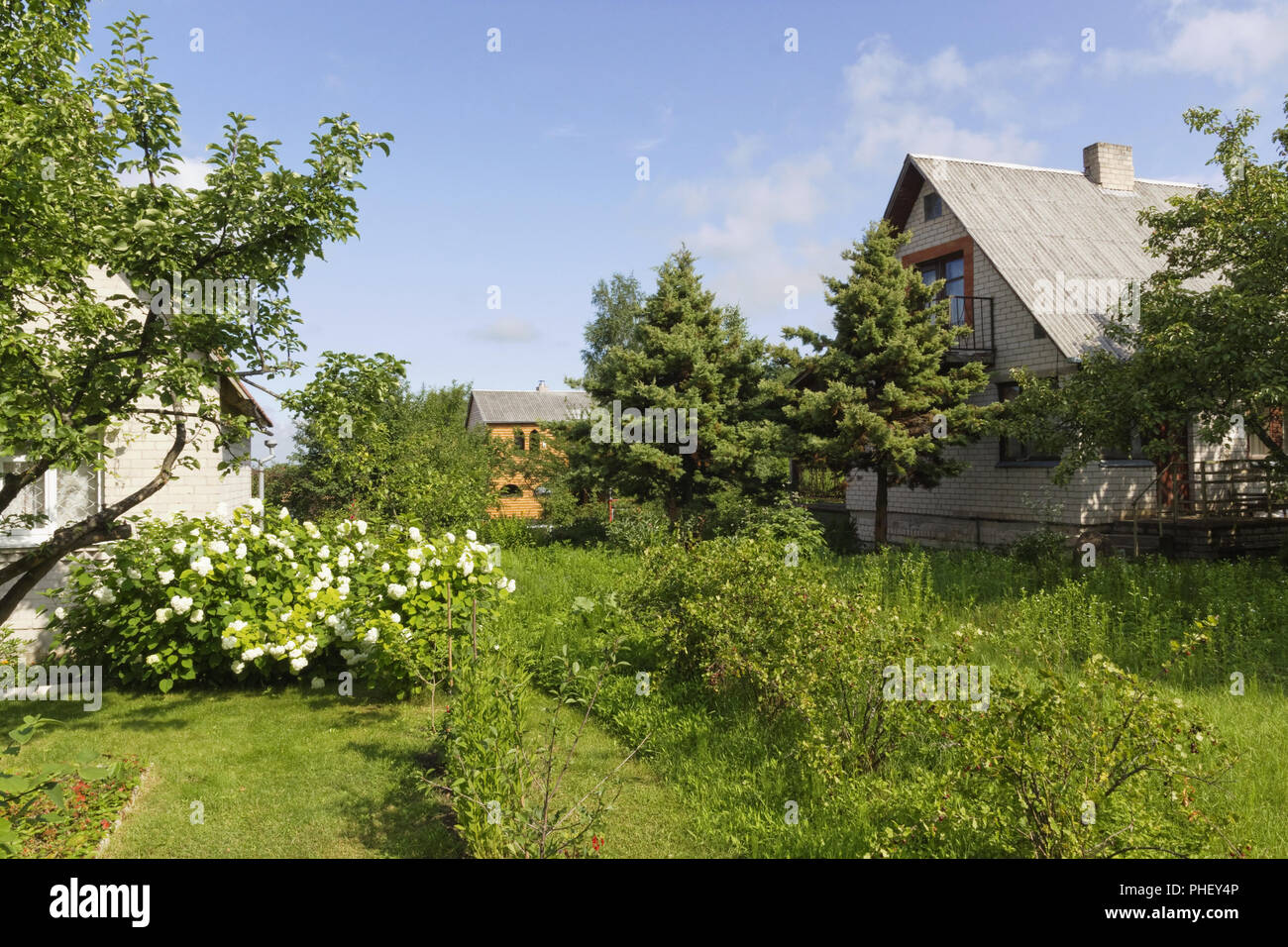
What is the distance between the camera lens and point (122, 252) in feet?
16.1

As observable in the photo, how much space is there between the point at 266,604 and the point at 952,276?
16642 millimetres

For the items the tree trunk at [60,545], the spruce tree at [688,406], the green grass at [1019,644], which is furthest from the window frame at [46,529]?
the spruce tree at [688,406]

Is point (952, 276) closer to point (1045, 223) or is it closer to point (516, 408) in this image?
point (1045, 223)

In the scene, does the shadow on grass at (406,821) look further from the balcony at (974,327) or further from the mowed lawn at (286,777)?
the balcony at (974,327)

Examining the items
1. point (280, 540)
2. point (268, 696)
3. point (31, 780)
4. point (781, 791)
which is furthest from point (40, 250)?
point (781, 791)

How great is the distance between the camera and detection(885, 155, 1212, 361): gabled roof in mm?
15898

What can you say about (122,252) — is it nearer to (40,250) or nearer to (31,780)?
(40,250)

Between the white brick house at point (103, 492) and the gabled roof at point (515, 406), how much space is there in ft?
136

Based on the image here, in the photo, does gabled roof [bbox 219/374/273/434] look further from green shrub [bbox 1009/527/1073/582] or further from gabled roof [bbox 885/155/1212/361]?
gabled roof [bbox 885/155/1212/361]

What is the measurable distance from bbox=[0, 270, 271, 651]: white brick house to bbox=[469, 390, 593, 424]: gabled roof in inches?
1628

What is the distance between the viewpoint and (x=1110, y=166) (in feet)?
68.1

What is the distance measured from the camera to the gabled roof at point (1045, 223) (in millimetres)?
15898

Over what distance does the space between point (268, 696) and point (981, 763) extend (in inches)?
274

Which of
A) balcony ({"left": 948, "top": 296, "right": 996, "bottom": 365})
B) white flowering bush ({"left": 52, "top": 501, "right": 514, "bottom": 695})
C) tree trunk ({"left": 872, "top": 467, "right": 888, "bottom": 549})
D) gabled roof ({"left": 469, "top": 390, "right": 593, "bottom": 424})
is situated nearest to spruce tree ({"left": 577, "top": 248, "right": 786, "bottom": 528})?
tree trunk ({"left": 872, "top": 467, "right": 888, "bottom": 549})
